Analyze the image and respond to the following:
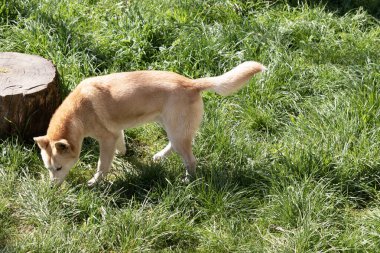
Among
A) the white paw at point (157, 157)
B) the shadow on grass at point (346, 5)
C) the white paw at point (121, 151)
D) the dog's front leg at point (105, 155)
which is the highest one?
the shadow on grass at point (346, 5)

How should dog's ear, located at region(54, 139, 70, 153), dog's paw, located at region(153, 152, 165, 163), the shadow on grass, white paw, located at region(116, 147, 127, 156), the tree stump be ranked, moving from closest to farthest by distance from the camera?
dog's ear, located at region(54, 139, 70, 153)
the tree stump
dog's paw, located at region(153, 152, 165, 163)
white paw, located at region(116, 147, 127, 156)
the shadow on grass

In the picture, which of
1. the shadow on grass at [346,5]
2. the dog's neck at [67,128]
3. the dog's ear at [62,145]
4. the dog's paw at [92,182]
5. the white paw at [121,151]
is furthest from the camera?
the shadow on grass at [346,5]

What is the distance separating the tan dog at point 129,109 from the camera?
4.80 metres

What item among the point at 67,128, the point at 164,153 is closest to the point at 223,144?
the point at 164,153

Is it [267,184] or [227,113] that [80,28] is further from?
[267,184]

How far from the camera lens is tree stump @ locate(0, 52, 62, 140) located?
5145mm

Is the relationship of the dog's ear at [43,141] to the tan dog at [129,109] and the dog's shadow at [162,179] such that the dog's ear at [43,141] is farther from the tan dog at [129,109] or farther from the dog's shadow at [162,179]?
the dog's shadow at [162,179]

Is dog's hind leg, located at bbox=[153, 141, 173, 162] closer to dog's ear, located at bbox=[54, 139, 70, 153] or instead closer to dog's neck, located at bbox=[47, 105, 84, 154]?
dog's neck, located at bbox=[47, 105, 84, 154]

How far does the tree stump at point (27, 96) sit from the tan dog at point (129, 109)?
17.2 inches

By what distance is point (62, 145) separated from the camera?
466 centimetres

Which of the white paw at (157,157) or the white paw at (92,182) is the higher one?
the white paw at (157,157)

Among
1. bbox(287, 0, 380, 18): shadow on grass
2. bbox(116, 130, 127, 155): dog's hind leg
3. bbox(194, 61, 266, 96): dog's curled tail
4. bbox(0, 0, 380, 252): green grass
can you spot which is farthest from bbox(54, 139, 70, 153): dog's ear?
bbox(287, 0, 380, 18): shadow on grass

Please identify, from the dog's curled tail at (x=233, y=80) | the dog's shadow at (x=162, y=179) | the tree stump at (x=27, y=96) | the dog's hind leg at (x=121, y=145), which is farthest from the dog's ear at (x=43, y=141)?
the dog's curled tail at (x=233, y=80)

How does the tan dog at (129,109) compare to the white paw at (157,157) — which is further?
the white paw at (157,157)
